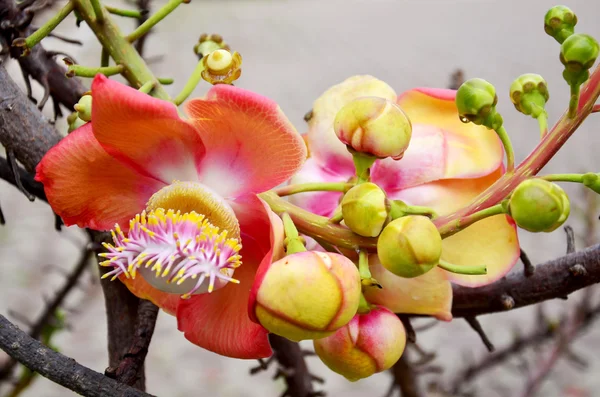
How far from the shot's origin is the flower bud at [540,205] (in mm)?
239

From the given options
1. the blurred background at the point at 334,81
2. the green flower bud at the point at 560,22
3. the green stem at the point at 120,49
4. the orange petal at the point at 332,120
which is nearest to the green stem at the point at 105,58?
the green stem at the point at 120,49

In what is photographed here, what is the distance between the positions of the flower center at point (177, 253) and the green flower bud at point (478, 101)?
0.34 feet

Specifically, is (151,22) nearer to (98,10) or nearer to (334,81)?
(98,10)

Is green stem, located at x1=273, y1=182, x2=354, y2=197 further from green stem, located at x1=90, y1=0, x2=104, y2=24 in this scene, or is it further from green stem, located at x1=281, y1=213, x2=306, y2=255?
green stem, located at x1=90, y1=0, x2=104, y2=24

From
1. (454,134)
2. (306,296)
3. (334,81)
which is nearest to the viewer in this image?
(306,296)

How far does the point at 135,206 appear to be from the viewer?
1.03ft

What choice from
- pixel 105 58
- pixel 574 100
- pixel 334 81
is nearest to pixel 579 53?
pixel 574 100

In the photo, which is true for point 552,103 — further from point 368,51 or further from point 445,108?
point 445,108

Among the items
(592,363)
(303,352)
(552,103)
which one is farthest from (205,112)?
(552,103)

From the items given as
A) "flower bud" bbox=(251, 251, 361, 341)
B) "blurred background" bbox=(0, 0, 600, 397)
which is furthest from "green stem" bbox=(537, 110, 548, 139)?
"blurred background" bbox=(0, 0, 600, 397)

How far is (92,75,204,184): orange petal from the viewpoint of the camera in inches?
10.3

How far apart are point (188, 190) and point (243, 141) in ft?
0.10

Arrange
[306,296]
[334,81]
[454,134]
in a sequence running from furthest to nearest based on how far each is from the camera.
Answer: [334,81]
[454,134]
[306,296]

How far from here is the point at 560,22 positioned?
0.95 ft
